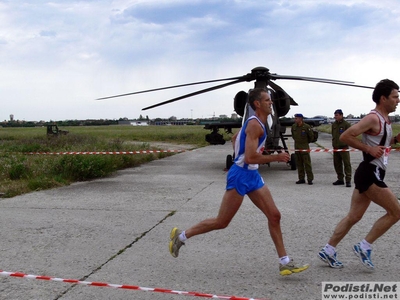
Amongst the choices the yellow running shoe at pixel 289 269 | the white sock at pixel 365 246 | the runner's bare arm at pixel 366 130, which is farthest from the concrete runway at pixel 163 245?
the runner's bare arm at pixel 366 130

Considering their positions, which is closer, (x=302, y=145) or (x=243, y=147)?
(x=243, y=147)

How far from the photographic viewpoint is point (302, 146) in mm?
11906

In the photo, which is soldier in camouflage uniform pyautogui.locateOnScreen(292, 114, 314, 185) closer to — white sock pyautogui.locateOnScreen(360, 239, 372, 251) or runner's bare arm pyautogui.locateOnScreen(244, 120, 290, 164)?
white sock pyautogui.locateOnScreen(360, 239, 372, 251)

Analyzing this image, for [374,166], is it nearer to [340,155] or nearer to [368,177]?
[368,177]

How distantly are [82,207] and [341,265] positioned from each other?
16.8ft

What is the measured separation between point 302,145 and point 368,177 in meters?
7.38

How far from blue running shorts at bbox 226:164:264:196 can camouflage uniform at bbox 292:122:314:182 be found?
283 inches

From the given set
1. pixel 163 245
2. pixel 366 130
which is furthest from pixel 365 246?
pixel 163 245

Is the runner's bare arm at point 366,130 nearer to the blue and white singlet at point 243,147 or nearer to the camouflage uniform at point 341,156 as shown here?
the blue and white singlet at point 243,147

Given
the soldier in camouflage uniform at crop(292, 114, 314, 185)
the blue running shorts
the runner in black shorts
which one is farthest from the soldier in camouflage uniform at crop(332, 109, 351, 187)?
the blue running shorts

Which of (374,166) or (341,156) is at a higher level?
(374,166)

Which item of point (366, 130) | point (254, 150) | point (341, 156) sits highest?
point (366, 130)

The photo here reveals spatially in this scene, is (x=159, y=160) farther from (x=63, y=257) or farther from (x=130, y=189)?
(x=63, y=257)

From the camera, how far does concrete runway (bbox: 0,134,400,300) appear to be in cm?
444
